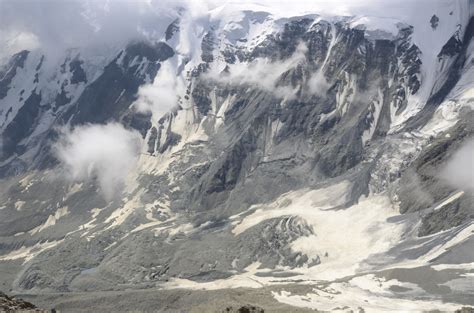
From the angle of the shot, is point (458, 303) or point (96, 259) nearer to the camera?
point (458, 303)

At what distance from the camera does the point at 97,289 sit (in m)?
174

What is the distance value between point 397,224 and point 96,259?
82.7 metres

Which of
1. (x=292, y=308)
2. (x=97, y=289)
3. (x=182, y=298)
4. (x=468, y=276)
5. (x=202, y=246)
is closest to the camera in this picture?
(x=292, y=308)

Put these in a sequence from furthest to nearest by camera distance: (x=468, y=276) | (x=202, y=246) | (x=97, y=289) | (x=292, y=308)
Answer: (x=202, y=246) < (x=97, y=289) < (x=468, y=276) < (x=292, y=308)

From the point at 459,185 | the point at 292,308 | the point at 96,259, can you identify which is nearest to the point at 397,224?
the point at 459,185

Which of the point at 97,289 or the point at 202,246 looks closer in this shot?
the point at 97,289

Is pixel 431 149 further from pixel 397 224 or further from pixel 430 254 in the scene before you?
pixel 430 254

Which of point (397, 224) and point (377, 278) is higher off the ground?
point (397, 224)

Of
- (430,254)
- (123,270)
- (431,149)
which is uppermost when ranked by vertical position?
(431,149)

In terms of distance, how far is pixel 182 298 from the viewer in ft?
496

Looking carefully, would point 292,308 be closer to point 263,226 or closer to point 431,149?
point 263,226

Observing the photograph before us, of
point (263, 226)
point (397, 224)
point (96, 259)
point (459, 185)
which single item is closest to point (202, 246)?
point (263, 226)

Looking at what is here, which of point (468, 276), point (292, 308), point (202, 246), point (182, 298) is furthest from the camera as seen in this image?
point (202, 246)

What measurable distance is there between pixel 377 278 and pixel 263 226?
2015 inches
